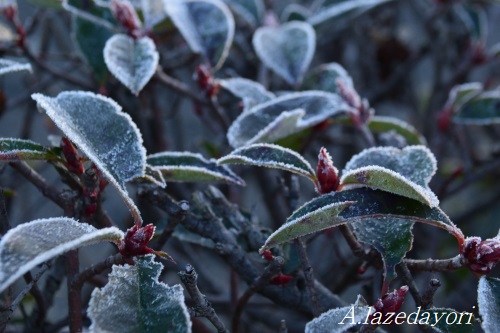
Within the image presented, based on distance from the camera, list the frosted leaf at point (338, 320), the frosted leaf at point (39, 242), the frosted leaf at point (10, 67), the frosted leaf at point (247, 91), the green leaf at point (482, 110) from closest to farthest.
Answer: the frosted leaf at point (39, 242) → the frosted leaf at point (338, 320) → the frosted leaf at point (10, 67) → the frosted leaf at point (247, 91) → the green leaf at point (482, 110)

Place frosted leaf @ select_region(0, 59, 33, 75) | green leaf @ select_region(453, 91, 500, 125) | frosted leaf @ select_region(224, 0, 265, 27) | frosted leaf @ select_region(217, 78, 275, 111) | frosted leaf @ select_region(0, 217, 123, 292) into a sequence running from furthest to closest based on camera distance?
frosted leaf @ select_region(224, 0, 265, 27), green leaf @ select_region(453, 91, 500, 125), frosted leaf @ select_region(217, 78, 275, 111), frosted leaf @ select_region(0, 59, 33, 75), frosted leaf @ select_region(0, 217, 123, 292)

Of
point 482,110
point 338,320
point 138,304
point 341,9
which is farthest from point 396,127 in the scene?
point 138,304

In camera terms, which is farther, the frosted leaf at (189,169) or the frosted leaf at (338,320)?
the frosted leaf at (189,169)

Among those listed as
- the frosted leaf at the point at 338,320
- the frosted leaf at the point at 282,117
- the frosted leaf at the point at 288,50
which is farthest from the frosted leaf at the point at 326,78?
the frosted leaf at the point at 338,320

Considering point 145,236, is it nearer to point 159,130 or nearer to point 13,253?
point 13,253

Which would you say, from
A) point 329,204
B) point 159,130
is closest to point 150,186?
point 329,204

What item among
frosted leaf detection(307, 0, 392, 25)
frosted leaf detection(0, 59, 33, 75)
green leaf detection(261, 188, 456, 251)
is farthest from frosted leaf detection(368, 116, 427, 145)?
frosted leaf detection(0, 59, 33, 75)

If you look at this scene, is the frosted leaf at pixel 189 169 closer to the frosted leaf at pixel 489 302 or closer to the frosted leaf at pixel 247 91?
the frosted leaf at pixel 247 91

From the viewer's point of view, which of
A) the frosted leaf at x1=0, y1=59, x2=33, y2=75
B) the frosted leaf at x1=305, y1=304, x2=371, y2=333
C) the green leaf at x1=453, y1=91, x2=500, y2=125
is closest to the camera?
the frosted leaf at x1=305, y1=304, x2=371, y2=333

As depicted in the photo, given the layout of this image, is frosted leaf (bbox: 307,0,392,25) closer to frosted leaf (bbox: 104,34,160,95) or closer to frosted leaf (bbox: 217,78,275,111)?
frosted leaf (bbox: 217,78,275,111)
